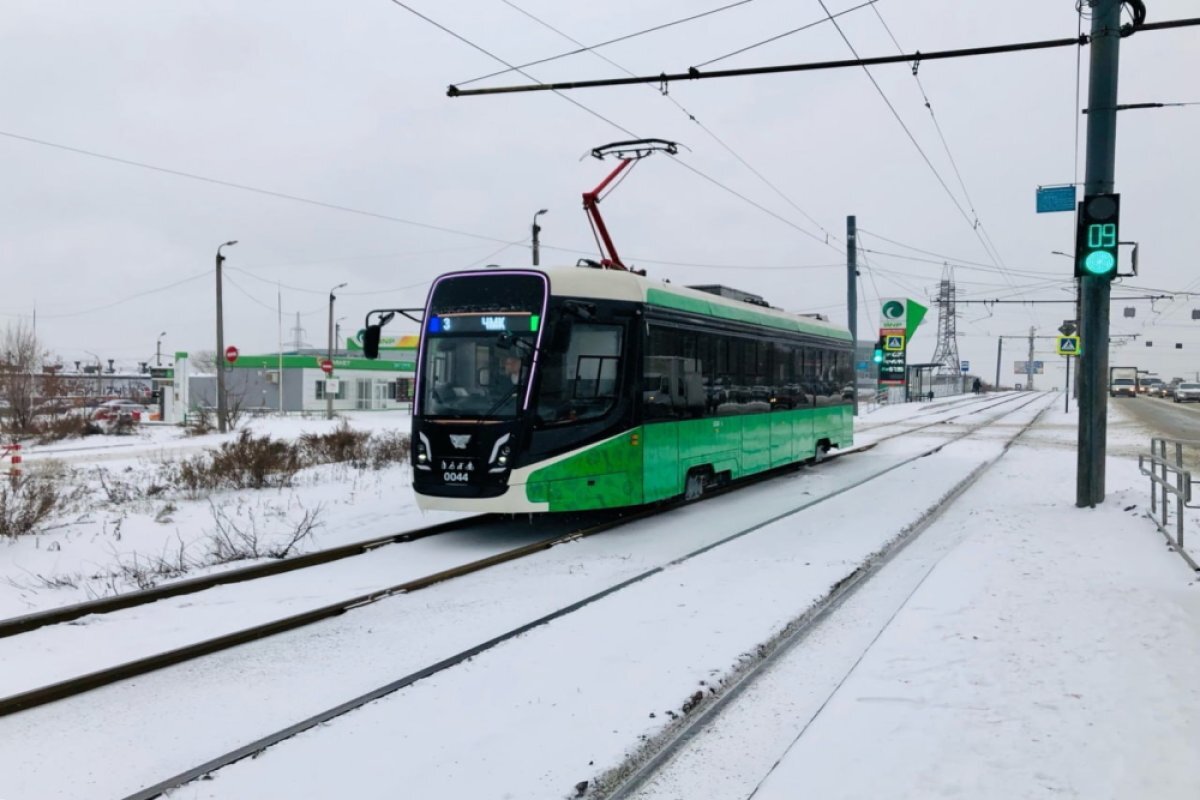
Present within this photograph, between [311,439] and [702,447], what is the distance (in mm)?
11974

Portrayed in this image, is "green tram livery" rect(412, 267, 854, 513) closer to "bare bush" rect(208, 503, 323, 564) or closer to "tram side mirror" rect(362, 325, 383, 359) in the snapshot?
"tram side mirror" rect(362, 325, 383, 359)

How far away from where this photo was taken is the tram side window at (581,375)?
31.2 feet

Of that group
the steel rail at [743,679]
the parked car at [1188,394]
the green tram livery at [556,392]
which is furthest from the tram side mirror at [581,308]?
the parked car at [1188,394]

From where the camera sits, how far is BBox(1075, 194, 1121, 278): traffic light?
11.0m

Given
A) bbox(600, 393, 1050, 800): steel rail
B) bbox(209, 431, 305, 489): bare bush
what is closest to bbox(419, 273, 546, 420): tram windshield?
bbox(600, 393, 1050, 800): steel rail

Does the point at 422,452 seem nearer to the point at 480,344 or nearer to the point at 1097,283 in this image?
the point at 480,344

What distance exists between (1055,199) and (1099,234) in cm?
430

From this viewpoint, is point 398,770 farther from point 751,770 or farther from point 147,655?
point 147,655

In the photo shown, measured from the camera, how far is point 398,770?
13.6 ft

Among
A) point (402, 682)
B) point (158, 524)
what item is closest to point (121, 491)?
point (158, 524)

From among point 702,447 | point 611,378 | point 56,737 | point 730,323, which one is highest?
point 730,323

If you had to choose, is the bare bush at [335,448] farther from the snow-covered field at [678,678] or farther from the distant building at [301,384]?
the distant building at [301,384]


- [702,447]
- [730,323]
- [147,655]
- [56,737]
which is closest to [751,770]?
[56,737]

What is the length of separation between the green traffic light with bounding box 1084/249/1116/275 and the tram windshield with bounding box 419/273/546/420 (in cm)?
720
